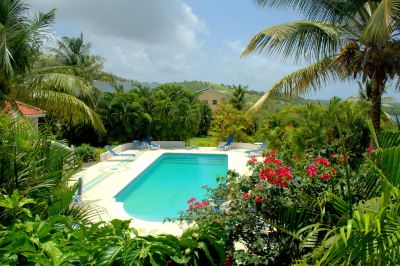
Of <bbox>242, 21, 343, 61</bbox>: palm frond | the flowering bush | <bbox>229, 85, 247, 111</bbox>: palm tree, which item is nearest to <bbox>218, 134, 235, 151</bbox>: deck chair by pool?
<bbox>242, 21, 343, 61</bbox>: palm frond

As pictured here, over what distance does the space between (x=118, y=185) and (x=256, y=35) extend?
7.73 meters

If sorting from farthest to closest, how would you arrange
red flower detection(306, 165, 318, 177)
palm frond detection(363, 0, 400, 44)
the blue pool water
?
the blue pool water
palm frond detection(363, 0, 400, 44)
red flower detection(306, 165, 318, 177)

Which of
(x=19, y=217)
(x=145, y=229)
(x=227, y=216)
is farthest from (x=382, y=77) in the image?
(x=19, y=217)

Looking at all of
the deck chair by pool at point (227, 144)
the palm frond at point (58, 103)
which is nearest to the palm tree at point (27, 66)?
the palm frond at point (58, 103)

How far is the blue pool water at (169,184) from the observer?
11.7m

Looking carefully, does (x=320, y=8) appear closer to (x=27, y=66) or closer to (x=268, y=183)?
(x=268, y=183)

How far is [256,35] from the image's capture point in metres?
7.66

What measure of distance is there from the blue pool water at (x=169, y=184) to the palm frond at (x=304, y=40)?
3.90m

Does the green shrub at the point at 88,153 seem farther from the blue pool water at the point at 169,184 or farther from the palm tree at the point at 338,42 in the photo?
the palm tree at the point at 338,42

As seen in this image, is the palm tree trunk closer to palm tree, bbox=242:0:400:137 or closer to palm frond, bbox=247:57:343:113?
palm tree, bbox=242:0:400:137

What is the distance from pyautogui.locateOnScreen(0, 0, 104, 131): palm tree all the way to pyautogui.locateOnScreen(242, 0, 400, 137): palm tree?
17.8ft

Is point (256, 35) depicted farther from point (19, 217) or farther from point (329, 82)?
point (19, 217)

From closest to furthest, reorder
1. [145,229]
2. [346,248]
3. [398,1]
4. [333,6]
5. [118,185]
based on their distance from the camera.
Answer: [346,248] < [398,1] < [333,6] < [145,229] < [118,185]

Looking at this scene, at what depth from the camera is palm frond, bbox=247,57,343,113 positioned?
8219 mm
